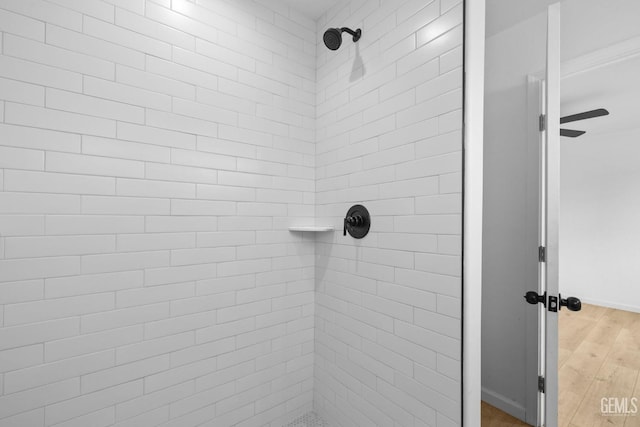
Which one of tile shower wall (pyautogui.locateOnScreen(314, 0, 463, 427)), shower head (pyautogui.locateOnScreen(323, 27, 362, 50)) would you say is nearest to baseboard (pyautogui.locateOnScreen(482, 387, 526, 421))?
tile shower wall (pyautogui.locateOnScreen(314, 0, 463, 427))

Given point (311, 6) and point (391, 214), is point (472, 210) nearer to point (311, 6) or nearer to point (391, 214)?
Answer: point (391, 214)

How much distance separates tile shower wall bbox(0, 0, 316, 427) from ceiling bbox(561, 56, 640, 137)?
2343 mm

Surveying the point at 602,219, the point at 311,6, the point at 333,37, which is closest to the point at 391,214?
the point at 333,37

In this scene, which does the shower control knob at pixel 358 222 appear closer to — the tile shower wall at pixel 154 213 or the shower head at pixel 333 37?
the tile shower wall at pixel 154 213

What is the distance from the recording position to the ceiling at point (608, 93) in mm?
2373

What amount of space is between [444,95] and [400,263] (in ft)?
2.47

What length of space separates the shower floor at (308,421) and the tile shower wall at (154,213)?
0.15ft

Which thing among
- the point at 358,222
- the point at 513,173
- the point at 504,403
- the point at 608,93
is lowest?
the point at 504,403

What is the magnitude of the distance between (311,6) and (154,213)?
1.53 metres

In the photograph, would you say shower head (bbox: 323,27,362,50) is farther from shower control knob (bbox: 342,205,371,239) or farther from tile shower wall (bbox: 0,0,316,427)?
shower control knob (bbox: 342,205,371,239)

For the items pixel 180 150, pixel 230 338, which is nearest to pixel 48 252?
pixel 180 150

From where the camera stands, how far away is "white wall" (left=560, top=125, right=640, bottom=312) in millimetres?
4090

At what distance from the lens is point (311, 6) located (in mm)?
1743

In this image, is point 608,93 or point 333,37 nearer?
point 333,37
